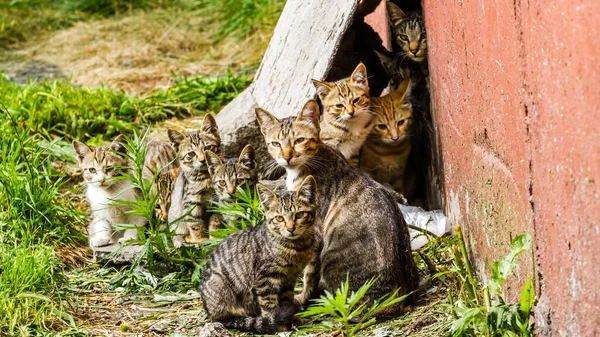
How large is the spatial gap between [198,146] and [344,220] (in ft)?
5.75

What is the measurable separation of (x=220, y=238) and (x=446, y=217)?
159 centimetres

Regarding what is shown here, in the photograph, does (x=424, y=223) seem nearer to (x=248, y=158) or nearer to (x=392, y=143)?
(x=392, y=143)

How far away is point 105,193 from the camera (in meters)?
6.72

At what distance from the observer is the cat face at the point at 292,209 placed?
4996mm

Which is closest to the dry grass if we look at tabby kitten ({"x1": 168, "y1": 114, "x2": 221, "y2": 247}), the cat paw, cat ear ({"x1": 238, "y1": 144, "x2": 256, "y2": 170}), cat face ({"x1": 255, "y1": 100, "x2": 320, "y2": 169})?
tabby kitten ({"x1": 168, "y1": 114, "x2": 221, "y2": 247})

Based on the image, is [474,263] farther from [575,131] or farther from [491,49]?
[575,131]

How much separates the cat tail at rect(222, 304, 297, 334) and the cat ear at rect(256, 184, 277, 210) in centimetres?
60

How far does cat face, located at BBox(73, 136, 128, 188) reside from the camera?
6672mm

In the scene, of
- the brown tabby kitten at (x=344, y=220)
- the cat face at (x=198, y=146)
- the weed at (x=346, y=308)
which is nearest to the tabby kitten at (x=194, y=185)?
the cat face at (x=198, y=146)

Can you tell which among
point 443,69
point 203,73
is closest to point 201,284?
point 443,69

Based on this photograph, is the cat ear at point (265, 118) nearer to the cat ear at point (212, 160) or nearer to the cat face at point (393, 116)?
the cat ear at point (212, 160)

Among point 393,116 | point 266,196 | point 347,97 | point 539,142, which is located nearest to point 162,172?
point 347,97

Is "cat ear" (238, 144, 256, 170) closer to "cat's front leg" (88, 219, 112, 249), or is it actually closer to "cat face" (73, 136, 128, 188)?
"cat face" (73, 136, 128, 188)

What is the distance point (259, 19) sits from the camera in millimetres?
11492
